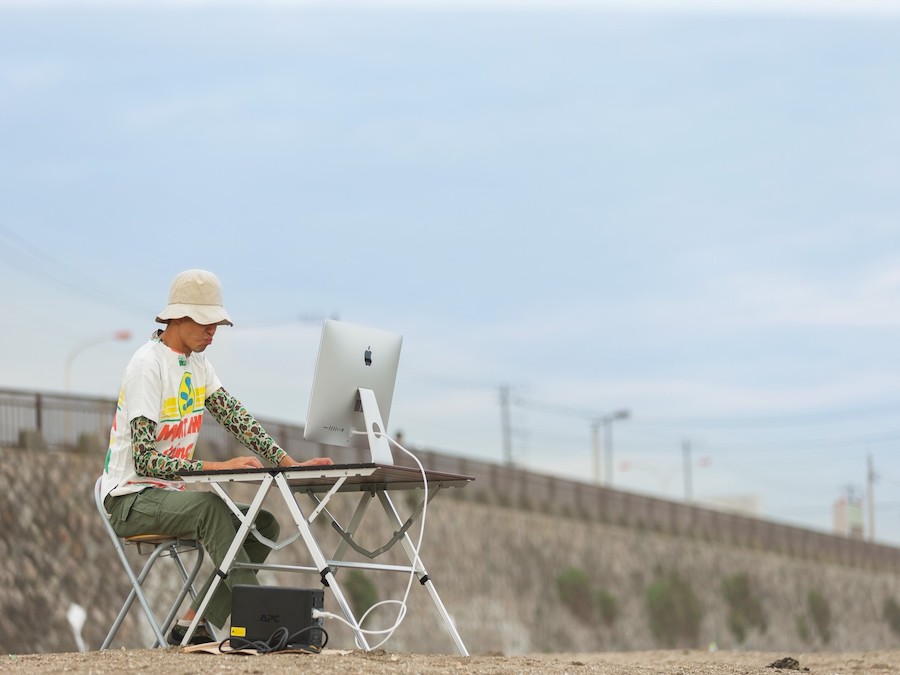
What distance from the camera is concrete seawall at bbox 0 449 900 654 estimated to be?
1709 centimetres

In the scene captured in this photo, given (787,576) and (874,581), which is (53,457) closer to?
(787,576)

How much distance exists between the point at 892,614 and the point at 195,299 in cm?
4326

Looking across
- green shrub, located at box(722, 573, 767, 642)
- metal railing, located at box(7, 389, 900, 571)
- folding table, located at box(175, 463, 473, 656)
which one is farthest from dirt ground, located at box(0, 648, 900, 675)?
green shrub, located at box(722, 573, 767, 642)

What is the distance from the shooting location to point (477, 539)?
27609mm

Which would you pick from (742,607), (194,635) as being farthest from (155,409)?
(742,607)

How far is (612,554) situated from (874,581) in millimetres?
16772

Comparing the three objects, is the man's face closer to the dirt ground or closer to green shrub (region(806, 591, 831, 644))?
the dirt ground

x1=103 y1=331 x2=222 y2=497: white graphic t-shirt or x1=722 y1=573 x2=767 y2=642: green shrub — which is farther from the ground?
x1=103 y1=331 x2=222 y2=497: white graphic t-shirt

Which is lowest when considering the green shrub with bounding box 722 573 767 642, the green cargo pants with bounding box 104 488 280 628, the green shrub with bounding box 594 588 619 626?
the green shrub with bounding box 722 573 767 642

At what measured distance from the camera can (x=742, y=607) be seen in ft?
120

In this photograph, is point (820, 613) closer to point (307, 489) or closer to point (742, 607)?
point (742, 607)

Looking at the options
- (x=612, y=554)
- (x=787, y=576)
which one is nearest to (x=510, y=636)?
(x=612, y=554)

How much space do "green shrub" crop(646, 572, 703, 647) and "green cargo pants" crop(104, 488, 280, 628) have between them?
2739 centimetres

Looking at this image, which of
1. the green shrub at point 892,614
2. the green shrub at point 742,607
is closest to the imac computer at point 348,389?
the green shrub at point 742,607
